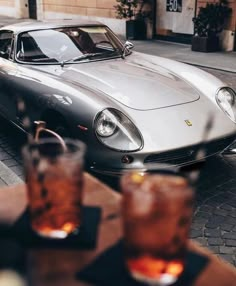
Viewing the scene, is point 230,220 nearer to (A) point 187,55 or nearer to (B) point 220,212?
(B) point 220,212

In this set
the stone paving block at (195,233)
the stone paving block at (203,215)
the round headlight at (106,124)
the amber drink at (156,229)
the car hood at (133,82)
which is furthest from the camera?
the car hood at (133,82)

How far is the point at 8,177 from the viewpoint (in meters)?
4.14

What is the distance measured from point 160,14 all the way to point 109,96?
1172cm

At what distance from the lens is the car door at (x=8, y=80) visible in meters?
4.86

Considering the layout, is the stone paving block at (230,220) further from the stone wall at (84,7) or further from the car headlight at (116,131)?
the stone wall at (84,7)

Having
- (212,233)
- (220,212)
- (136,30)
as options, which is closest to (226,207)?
(220,212)

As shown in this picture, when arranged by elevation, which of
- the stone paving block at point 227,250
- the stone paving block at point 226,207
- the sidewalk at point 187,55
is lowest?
the sidewalk at point 187,55

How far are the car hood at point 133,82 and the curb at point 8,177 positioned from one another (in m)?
1.01

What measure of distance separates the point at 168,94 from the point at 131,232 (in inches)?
127

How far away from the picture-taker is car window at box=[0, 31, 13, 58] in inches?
206

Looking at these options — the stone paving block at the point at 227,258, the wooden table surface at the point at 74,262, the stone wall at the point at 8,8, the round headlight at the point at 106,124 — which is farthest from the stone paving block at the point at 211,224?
the stone wall at the point at 8,8

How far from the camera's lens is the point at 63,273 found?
1.04 meters

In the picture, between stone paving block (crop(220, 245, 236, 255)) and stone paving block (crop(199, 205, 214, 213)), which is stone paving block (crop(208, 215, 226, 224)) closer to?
stone paving block (crop(199, 205, 214, 213))

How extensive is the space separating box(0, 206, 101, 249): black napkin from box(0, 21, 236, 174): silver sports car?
1924mm
